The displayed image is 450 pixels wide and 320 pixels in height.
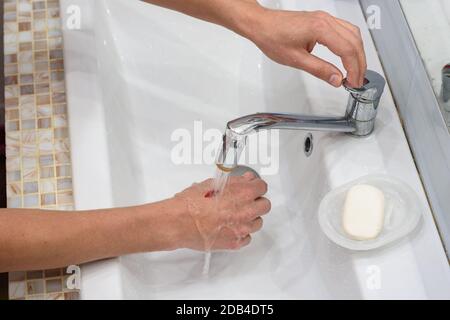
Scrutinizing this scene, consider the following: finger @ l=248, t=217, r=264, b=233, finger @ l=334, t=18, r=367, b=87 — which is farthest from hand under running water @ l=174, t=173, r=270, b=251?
finger @ l=334, t=18, r=367, b=87

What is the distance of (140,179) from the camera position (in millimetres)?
1045

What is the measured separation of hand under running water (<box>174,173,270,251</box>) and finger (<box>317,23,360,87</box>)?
200 millimetres

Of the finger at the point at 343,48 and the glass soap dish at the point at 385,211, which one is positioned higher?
the finger at the point at 343,48

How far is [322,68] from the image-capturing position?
34.4 inches

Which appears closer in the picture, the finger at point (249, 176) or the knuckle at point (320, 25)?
the knuckle at point (320, 25)

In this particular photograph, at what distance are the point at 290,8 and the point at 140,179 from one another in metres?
0.36

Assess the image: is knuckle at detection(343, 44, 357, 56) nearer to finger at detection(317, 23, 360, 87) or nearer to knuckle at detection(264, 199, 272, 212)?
finger at detection(317, 23, 360, 87)

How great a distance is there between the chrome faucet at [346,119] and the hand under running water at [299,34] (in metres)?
0.02

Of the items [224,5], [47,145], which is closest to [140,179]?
[47,145]

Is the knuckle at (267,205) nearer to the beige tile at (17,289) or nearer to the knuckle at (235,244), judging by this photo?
the knuckle at (235,244)

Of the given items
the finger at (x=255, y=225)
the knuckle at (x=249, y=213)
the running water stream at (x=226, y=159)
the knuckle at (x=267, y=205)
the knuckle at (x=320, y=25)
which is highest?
the knuckle at (x=320, y=25)

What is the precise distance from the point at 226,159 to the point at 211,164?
216 mm

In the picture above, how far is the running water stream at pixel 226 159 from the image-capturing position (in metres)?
0.83

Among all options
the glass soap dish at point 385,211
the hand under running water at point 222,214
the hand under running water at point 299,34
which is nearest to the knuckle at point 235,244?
the hand under running water at point 222,214
